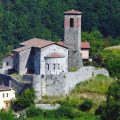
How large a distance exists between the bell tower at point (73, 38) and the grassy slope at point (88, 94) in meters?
1.71

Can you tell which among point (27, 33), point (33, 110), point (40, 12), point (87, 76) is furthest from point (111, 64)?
point (40, 12)

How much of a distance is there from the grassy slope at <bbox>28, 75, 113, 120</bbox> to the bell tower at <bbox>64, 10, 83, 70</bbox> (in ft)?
5.60

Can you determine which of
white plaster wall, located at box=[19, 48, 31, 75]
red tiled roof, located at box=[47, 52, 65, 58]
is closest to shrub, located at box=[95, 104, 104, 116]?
red tiled roof, located at box=[47, 52, 65, 58]

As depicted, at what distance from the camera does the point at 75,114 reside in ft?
218

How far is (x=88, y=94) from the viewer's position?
6806 centimetres

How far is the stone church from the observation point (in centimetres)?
6819

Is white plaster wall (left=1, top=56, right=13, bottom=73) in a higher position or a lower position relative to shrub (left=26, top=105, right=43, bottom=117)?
higher

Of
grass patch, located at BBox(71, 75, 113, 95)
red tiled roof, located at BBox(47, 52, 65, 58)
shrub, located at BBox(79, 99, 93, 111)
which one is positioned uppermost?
red tiled roof, located at BBox(47, 52, 65, 58)

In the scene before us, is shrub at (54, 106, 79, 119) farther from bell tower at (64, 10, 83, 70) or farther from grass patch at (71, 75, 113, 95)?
bell tower at (64, 10, 83, 70)

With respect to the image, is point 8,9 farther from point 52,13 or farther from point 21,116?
point 21,116

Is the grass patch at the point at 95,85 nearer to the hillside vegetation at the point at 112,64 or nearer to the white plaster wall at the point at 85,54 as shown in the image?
the hillside vegetation at the point at 112,64

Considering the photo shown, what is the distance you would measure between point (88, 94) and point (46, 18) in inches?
1630

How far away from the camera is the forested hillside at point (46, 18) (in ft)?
335

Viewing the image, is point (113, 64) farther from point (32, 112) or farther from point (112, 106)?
point (112, 106)
